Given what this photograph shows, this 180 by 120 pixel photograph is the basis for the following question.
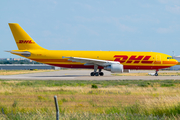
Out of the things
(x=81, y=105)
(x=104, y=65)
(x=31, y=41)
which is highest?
(x=31, y=41)

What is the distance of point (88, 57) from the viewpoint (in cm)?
3619

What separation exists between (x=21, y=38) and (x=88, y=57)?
33.8ft

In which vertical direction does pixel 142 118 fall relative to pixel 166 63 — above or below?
below

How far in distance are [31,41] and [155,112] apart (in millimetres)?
29922

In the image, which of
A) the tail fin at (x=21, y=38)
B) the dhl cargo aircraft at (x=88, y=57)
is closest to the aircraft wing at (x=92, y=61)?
the dhl cargo aircraft at (x=88, y=57)

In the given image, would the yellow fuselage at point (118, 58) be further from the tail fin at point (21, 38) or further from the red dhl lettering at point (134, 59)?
the tail fin at point (21, 38)

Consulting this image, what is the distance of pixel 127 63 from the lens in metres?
35.4

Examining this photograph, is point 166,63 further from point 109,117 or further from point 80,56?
point 109,117

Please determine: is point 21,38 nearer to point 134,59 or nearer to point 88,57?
point 88,57

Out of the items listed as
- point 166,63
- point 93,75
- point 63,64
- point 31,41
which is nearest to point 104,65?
point 93,75

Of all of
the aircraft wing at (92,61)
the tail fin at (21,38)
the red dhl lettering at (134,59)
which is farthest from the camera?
the tail fin at (21,38)

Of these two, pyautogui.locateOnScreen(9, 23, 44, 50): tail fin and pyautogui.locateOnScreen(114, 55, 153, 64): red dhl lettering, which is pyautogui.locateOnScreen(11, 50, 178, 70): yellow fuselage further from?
pyautogui.locateOnScreen(9, 23, 44, 50): tail fin

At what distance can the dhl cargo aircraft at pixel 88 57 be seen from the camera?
35.4 meters

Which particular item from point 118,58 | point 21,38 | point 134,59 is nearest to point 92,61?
point 118,58
